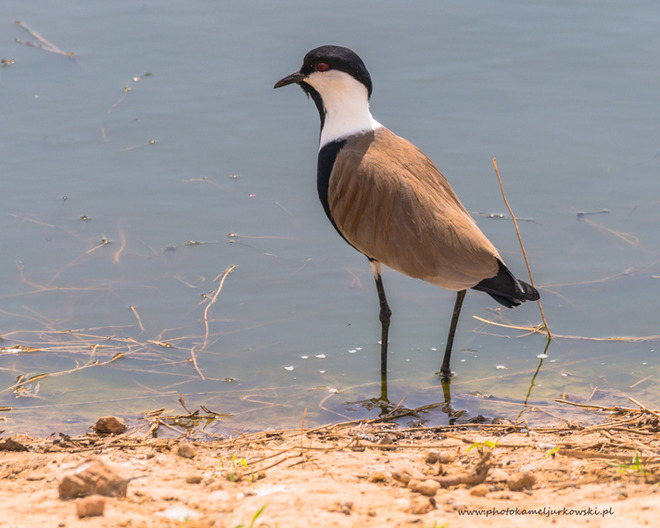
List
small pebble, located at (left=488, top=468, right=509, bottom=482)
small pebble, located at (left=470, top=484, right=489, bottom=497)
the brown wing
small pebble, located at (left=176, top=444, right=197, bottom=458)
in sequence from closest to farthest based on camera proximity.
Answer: small pebble, located at (left=470, top=484, right=489, bottom=497), small pebble, located at (left=488, top=468, right=509, bottom=482), small pebble, located at (left=176, top=444, right=197, bottom=458), the brown wing

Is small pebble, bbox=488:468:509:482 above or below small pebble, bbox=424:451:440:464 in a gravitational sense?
above

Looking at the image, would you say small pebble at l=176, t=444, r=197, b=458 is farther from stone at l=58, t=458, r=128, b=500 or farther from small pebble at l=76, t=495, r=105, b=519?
small pebble at l=76, t=495, r=105, b=519

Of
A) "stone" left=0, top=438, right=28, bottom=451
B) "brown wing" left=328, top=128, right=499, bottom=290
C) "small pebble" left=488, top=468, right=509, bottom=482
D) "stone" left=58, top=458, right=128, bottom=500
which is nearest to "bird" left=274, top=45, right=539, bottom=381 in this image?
"brown wing" left=328, top=128, right=499, bottom=290

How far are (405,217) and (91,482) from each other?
2.45m

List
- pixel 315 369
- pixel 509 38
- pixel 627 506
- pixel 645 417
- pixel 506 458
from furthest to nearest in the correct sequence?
pixel 509 38
pixel 315 369
pixel 645 417
pixel 506 458
pixel 627 506

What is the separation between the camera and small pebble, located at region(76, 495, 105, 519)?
3.16 m

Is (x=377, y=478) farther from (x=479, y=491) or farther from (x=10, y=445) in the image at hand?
(x=10, y=445)

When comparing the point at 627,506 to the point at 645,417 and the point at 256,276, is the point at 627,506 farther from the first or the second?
the point at 256,276

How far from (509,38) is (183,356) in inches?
230

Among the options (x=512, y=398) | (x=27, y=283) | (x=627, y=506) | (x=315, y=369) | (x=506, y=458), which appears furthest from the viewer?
(x=27, y=283)

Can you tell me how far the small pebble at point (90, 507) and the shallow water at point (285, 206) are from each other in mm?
1910

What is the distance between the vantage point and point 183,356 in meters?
5.88

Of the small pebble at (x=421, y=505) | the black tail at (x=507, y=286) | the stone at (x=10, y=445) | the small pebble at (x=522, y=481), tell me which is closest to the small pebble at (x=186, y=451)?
the stone at (x=10, y=445)

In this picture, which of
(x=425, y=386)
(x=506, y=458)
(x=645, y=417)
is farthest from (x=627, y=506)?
(x=425, y=386)
